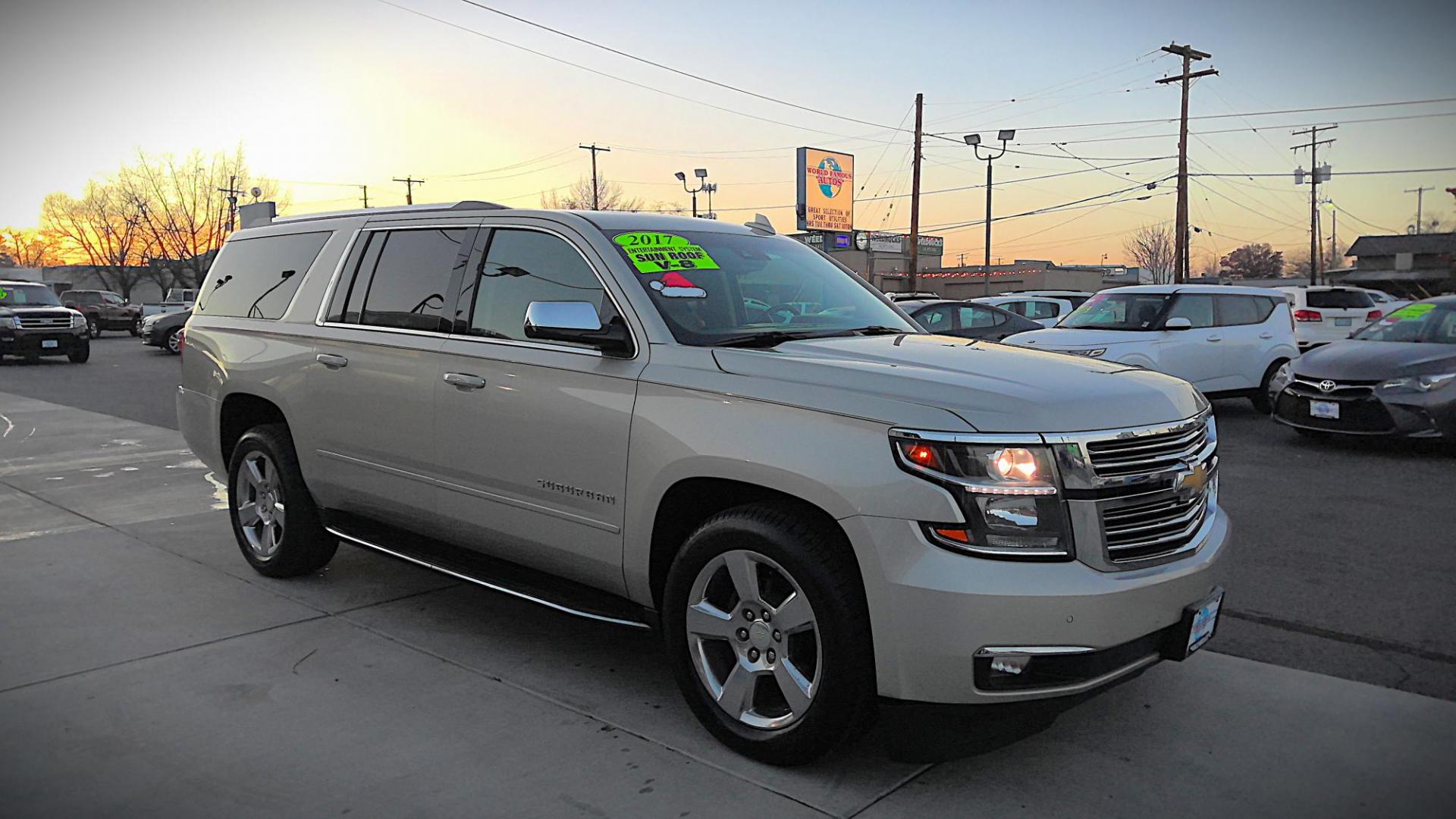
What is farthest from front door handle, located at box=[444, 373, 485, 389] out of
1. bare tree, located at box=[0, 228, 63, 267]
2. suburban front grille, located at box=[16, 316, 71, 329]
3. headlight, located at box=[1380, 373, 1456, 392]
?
bare tree, located at box=[0, 228, 63, 267]

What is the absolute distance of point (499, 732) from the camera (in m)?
3.70

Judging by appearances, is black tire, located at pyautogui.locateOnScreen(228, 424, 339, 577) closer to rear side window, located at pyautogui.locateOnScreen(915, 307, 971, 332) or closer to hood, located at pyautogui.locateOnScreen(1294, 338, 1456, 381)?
hood, located at pyautogui.locateOnScreen(1294, 338, 1456, 381)

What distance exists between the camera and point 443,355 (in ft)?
14.8

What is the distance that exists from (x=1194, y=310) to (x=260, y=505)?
421 inches

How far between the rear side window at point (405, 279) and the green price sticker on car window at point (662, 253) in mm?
884

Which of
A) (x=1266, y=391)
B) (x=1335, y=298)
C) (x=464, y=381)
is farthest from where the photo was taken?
(x=1335, y=298)

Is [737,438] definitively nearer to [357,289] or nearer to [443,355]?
[443,355]

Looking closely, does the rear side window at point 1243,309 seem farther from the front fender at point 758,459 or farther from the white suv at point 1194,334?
the front fender at point 758,459

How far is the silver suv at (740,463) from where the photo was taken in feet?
9.88

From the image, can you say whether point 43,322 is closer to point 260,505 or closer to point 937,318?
point 937,318

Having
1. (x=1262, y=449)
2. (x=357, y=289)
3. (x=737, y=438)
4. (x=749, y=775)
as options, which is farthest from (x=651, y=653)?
(x=1262, y=449)

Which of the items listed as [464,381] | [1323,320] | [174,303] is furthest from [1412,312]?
[174,303]

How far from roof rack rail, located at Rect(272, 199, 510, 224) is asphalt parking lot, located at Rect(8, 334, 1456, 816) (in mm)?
1846

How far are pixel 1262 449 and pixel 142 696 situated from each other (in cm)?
948
